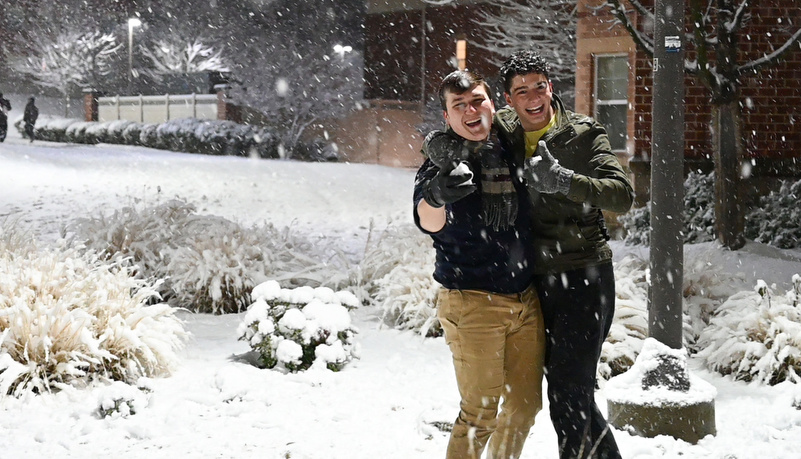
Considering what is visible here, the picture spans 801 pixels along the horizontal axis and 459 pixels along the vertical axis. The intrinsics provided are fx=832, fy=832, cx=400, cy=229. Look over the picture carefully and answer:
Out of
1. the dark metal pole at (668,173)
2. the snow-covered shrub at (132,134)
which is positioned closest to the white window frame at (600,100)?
the dark metal pole at (668,173)

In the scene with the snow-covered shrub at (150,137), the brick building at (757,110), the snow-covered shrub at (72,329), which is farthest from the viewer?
the snow-covered shrub at (150,137)

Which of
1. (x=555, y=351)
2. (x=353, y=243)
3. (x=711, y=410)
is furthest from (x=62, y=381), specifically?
(x=353, y=243)

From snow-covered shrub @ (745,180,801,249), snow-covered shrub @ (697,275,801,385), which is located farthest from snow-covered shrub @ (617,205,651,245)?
snow-covered shrub @ (697,275,801,385)

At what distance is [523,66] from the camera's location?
327cm

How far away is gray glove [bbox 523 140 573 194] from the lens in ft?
10.0

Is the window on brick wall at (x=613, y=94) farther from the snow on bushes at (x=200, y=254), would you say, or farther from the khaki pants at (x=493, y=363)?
the khaki pants at (x=493, y=363)

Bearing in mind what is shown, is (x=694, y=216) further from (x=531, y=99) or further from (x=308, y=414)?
(x=531, y=99)

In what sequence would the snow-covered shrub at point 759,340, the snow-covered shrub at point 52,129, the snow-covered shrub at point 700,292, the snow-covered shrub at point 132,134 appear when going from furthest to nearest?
the snow-covered shrub at point 52,129, the snow-covered shrub at point 132,134, the snow-covered shrub at point 700,292, the snow-covered shrub at point 759,340

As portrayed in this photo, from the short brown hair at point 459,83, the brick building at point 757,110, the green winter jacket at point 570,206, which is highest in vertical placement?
the brick building at point 757,110

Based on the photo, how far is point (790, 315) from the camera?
607 cm

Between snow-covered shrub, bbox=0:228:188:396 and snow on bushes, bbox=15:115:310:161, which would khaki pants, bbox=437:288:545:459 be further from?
snow on bushes, bbox=15:115:310:161

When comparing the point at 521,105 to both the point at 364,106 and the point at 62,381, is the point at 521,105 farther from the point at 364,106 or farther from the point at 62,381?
the point at 364,106

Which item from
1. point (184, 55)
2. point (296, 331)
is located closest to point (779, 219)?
point (296, 331)

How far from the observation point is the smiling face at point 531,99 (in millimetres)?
3289
